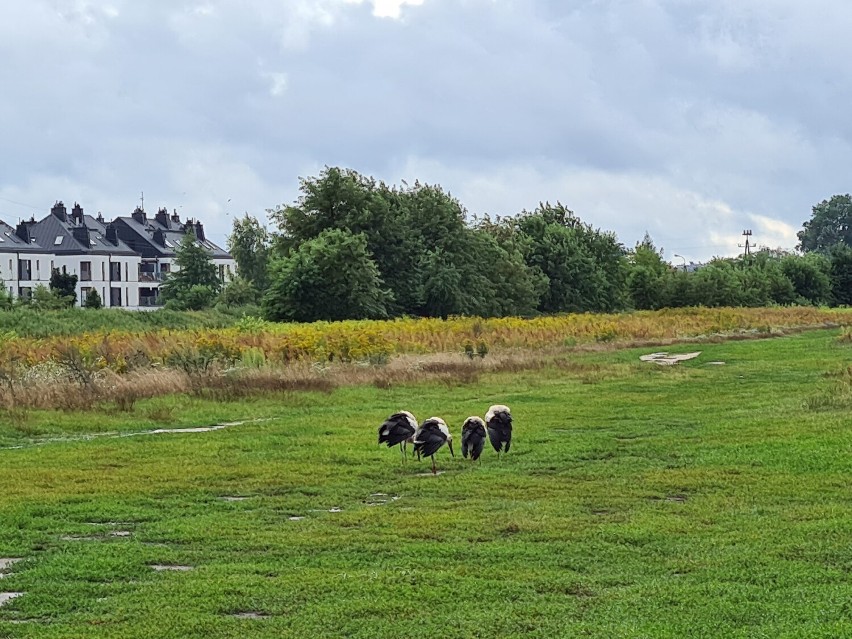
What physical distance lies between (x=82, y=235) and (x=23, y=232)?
5.49 meters

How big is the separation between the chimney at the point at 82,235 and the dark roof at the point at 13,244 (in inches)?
166

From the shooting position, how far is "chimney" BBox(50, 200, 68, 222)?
112938 millimetres

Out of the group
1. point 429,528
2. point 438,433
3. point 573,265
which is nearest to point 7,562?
point 429,528

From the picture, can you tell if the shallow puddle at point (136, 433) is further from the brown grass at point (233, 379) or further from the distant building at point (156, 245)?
the distant building at point (156, 245)

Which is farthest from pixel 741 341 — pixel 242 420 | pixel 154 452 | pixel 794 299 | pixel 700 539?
pixel 794 299

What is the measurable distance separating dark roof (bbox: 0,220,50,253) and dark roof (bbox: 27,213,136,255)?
4.81 feet

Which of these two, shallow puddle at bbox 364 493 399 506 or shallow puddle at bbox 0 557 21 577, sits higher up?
shallow puddle at bbox 0 557 21 577

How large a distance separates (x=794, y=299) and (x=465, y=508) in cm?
10989

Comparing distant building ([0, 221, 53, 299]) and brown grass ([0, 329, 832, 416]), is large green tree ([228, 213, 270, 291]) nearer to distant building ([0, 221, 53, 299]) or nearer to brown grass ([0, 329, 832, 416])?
distant building ([0, 221, 53, 299])

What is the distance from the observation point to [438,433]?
16750 millimetres

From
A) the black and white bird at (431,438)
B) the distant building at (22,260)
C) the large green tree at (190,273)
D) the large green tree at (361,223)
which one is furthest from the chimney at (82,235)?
the black and white bird at (431,438)

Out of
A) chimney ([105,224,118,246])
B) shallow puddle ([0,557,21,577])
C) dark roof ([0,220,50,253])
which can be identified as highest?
chimney ([105,224,118,246])

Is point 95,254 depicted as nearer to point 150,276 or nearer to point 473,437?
A: point 150,276

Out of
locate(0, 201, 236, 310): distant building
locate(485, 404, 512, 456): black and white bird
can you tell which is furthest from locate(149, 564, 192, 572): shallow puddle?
locate(0, 201, 236, 310): distant building
